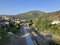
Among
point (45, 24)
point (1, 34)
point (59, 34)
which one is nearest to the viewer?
point (1, 34)

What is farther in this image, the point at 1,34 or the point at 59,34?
the point at 59,34

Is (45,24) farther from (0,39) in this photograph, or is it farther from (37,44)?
(0,39)

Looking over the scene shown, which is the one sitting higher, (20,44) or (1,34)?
(1,34)

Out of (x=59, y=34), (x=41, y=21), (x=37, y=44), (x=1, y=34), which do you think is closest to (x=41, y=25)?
(x=41, y=21)

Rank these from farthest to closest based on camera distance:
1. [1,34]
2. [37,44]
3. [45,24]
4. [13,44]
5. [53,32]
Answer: [45,24], [53,32], [37,44], [13,44], [1,34]

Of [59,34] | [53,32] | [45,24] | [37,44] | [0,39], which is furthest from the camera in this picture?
[45,24]

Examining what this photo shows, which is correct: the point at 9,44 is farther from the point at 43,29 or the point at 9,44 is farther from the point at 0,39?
the point at 43,29

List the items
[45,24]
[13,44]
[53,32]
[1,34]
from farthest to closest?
[45,24] → [53,32] → [13,44] → [1,34]

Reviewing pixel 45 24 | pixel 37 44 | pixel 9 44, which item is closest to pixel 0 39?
pixel 9 44

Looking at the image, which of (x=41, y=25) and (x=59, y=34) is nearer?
(x=59, y=34)
